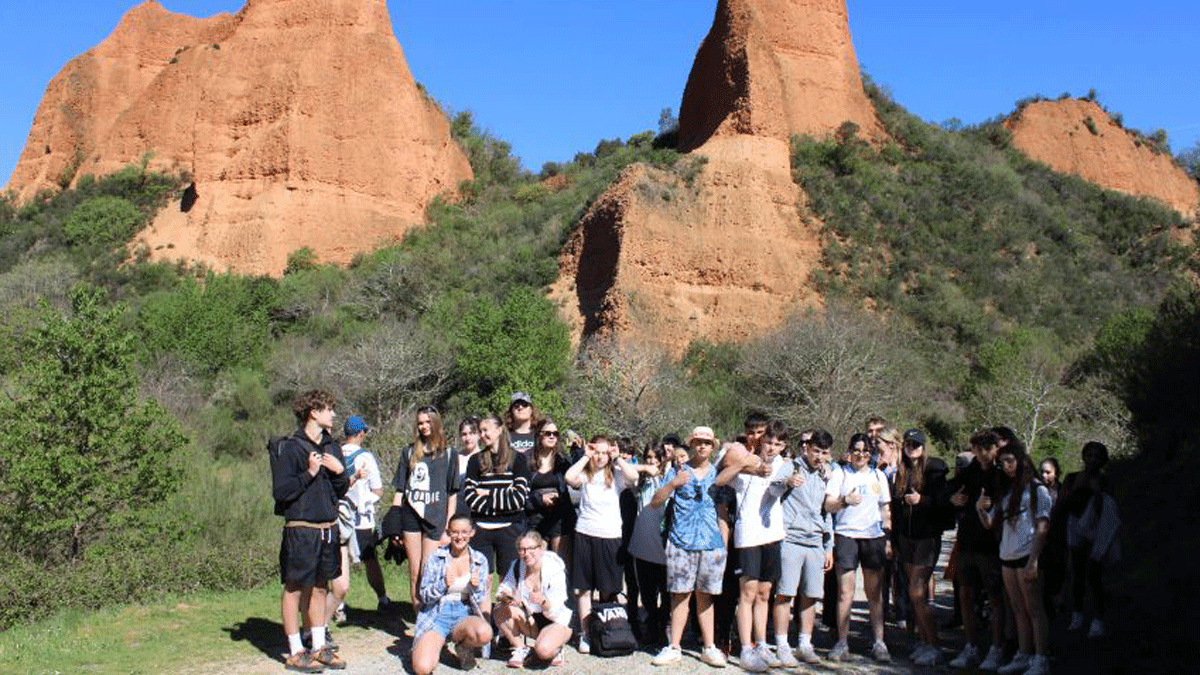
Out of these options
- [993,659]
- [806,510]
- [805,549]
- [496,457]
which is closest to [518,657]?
[496,457]

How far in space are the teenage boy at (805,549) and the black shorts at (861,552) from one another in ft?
0.45

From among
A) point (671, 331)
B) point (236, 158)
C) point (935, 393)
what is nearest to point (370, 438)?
point (671, 331)

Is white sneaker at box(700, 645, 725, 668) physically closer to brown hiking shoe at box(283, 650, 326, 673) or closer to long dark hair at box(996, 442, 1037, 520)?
long dark hair at box(996, 442, 1037, 520)

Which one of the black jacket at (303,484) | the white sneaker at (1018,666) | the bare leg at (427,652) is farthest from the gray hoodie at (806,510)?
the black jacket at (303,484)

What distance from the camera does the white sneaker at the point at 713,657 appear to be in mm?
7207

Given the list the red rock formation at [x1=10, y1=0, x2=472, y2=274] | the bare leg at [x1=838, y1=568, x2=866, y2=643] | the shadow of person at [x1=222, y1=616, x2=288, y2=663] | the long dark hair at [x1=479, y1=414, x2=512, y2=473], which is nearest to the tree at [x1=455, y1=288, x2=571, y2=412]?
the red rock formation at [x1=10, y1=0, x2=472, y2=274]

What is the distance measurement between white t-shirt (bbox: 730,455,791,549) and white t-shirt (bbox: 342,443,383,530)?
293 cm

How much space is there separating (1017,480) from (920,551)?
108 cm

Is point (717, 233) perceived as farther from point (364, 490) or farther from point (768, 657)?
point (768, 657)

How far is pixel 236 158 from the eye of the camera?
139 ft

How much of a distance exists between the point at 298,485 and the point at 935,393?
23.8 m

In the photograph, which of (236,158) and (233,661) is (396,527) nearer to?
(233,661)

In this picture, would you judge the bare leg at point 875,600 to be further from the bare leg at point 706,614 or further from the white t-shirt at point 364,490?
the white t-shirt at point 364,490

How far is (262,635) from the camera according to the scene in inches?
327
